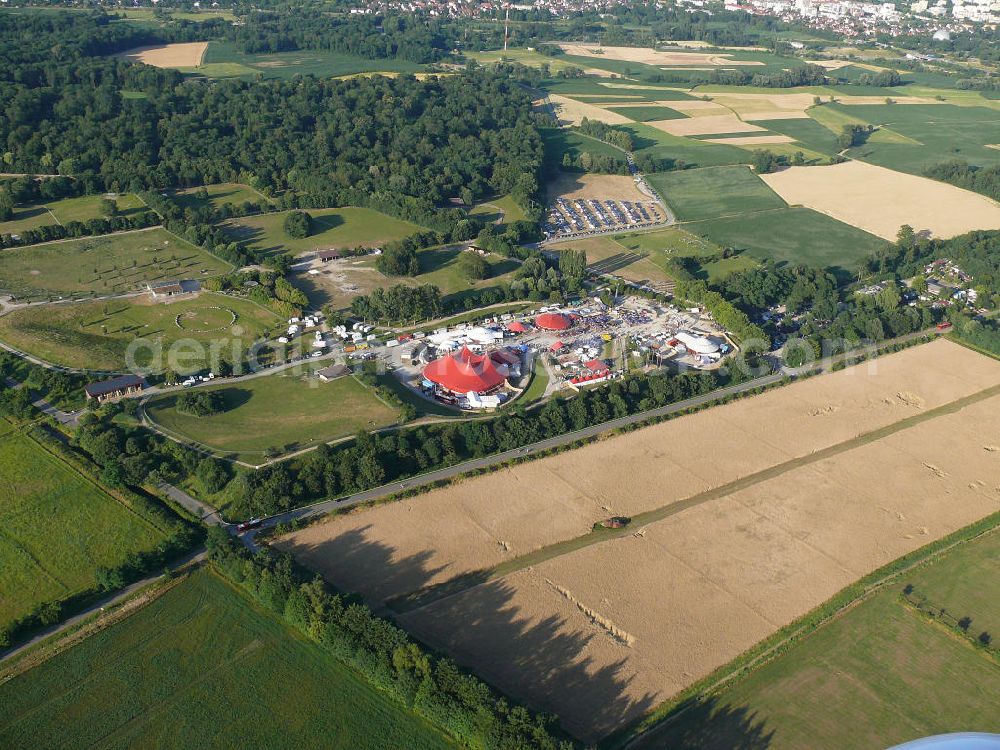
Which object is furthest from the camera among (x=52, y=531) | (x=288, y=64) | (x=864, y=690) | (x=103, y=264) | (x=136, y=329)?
(x=288, y=64)

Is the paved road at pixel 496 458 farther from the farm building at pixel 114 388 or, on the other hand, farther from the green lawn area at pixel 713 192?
the green lawn area at pixel 713 192

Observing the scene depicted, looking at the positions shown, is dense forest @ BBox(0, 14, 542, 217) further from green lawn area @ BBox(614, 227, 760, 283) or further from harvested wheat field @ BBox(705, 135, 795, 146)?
harvested wheat field @ BBox(705, 135, 795, 146)

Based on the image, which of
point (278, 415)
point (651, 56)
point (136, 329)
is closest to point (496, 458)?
point (278, 415)

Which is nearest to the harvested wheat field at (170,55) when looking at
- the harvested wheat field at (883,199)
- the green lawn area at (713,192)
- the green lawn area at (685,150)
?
the green lawn area at (685,150)

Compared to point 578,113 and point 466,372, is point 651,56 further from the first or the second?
point 466,372

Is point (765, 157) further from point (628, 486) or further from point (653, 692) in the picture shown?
point (653, 692)

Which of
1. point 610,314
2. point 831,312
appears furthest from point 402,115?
point 831,312
